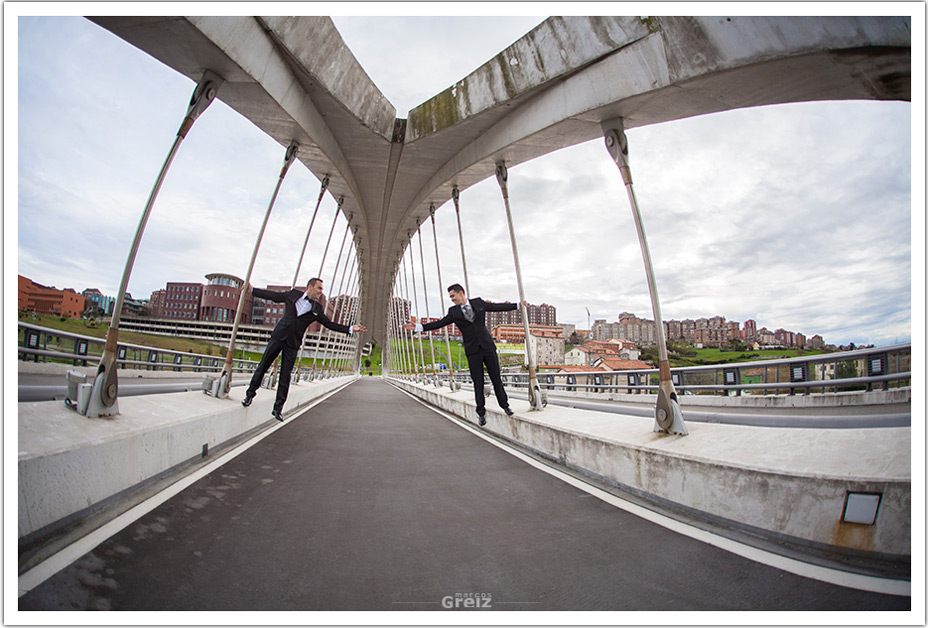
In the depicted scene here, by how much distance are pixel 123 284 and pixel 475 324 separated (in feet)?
15.2

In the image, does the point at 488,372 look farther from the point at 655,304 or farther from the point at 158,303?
the point at 158,303

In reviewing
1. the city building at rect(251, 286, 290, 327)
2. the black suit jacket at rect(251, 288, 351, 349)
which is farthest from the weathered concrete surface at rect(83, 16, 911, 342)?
the city building at rect(251, 286, 290, 327)

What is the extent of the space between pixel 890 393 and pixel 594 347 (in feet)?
68.6

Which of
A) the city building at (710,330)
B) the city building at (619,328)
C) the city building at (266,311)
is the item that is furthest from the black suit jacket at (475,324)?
the city building at (266,311)

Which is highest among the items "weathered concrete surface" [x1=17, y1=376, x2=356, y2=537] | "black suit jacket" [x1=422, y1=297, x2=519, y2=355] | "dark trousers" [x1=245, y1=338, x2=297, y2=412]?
"black suit jacket" [x1=422, y1=297, x2=519, y2=355]

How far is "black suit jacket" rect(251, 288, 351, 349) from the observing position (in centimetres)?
671

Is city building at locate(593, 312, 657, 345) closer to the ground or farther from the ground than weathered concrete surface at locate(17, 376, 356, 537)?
farther from the ground

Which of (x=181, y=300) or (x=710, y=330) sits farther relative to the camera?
(x=181, y=300)

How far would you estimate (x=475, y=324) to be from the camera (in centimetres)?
672

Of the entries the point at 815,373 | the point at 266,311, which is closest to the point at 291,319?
the point at 815,373

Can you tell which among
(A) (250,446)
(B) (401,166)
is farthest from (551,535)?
(B) (401,166)

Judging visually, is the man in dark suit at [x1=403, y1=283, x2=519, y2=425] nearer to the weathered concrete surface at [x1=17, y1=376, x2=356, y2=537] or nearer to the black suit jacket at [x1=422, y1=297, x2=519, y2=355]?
the black suit jacket at [x1=422, y1=297, x2=519, y2=355]

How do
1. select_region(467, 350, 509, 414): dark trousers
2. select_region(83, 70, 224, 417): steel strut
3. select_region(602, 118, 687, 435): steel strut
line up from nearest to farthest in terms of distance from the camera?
1. select_region(83, 70, 224, 417): steel strut
2. select_region(602, 118, 687, 435): steel strut
3. select_region(467, 350, 509, 414): dark trousers

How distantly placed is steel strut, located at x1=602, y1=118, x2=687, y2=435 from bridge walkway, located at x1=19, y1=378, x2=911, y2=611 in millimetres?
1077
